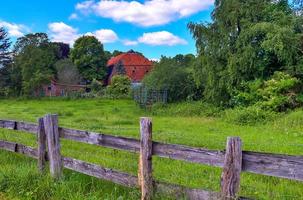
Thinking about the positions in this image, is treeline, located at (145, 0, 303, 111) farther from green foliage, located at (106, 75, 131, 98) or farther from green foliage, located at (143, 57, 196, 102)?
green foliage, located at (106, 75, 131, 98)

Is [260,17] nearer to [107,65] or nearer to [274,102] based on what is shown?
[274,102]

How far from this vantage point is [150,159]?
5414 millimetres

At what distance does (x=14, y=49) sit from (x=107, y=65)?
19446mm

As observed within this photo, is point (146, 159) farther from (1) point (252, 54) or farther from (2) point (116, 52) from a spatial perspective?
(2) point (116, 52)

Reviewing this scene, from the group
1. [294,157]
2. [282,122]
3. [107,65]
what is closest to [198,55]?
[282,122]

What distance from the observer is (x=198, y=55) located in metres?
26.4

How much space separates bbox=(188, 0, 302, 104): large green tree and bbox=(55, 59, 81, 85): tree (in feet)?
139

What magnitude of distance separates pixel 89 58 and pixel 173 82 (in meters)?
43.1

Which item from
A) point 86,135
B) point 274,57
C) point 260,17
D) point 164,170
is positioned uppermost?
point 260,17

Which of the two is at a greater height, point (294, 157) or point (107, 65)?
point (107, 65)

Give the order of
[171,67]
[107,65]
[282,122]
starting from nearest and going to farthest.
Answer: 1. [282,122]
2. [171,67]
3. [107,65]

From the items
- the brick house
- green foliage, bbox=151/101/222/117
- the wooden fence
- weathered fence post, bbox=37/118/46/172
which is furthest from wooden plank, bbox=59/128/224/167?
the brick house

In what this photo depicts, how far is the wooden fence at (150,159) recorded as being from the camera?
4219mm

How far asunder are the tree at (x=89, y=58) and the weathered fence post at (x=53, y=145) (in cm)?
6507
